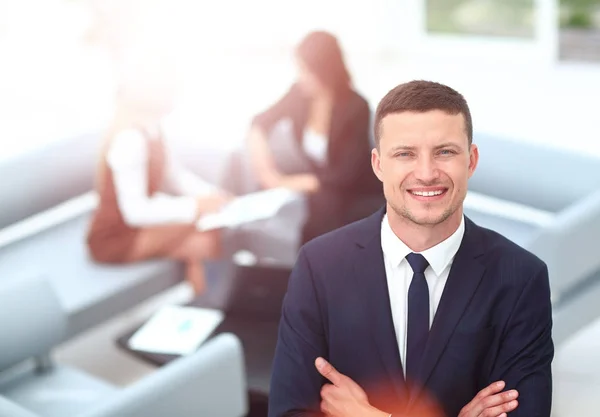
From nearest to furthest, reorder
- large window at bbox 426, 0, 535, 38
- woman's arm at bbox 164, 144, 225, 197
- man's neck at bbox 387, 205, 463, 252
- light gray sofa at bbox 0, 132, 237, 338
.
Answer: man's neck at bbox 387, 205, 463, 252
light gray sofa at bbox 0, 132, 237, 338
woman's arm at bbox 164, 144, 225, 197
large window at bbox 426, 0, 535, 38

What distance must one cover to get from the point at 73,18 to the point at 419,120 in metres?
7.85

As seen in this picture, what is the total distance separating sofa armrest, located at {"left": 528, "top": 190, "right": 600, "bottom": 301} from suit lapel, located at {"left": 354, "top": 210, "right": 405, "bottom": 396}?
1.77m

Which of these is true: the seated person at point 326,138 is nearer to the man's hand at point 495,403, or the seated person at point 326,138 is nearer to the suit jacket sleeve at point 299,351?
the suit jacket sleeve at point 299,351

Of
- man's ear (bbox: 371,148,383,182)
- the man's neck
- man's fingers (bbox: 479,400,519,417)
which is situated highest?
man's ear (bbox: 371,148,383,182)

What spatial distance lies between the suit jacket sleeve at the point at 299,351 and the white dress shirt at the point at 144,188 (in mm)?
2507

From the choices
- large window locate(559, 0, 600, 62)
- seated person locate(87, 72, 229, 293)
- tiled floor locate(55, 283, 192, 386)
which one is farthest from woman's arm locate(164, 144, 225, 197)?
large window locate(559, 0, 600, 62)

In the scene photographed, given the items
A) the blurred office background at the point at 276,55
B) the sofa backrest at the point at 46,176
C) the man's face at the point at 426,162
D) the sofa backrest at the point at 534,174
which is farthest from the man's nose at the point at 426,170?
the blurred office background at the point at 276,55

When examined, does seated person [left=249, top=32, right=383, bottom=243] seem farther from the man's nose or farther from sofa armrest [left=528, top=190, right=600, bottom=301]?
the man's nose

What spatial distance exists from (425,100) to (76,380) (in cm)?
256

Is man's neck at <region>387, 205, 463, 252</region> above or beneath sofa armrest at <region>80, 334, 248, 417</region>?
above

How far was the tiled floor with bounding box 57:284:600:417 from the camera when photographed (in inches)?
108

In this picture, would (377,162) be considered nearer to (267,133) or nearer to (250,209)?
(250,209)

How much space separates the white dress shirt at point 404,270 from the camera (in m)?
1.39

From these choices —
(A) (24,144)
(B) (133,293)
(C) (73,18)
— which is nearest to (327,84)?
(B) (133,293)
